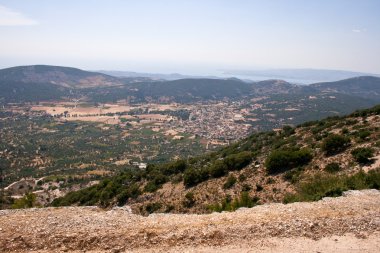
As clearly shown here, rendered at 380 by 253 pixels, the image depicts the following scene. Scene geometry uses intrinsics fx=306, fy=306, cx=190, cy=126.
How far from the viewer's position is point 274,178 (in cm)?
2489

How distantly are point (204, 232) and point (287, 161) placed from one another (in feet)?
52.9

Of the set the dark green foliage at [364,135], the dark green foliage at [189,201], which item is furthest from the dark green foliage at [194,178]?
the dark green foliage at [364,135]

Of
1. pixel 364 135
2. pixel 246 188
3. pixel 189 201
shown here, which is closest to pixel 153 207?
pixel 189 201

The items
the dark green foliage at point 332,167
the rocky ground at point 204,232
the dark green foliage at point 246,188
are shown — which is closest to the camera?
the rocky ground at point 204,232

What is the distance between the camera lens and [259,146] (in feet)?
126

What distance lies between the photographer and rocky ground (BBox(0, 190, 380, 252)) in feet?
38.0

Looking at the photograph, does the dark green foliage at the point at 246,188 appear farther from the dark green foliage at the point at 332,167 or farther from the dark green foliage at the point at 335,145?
the dark green foliage at the point at 335,145

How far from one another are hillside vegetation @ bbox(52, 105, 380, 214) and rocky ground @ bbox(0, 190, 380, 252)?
4.21 meters

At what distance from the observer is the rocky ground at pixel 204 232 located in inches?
456

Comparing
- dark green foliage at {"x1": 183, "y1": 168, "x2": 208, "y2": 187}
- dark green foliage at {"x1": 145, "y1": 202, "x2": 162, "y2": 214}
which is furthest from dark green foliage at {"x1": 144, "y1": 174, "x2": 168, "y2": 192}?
dark green foliage at {"x1": 145, "y1": 202, "x2": 162, "y2": 214}

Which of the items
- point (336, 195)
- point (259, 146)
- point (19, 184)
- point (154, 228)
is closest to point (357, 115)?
point (259, 146)

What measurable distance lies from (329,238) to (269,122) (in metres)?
173

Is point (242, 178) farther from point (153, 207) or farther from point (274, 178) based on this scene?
point (153, 207)

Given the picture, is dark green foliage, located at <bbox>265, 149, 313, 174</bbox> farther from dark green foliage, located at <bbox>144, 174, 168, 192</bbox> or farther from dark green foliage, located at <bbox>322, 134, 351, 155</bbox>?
dark green foliage, located at <bbox>144, 174, 168, 192</bbox>
